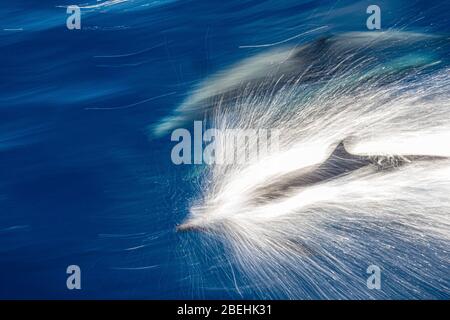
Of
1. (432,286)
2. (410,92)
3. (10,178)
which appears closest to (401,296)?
(432,286)

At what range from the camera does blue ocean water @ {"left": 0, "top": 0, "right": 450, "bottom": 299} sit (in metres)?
2.23

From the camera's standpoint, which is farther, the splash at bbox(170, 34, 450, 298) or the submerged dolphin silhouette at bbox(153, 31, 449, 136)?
the submerged dolphin silhouette at bbox(153, 31, 449, 136)

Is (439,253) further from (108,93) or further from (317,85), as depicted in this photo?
(108,93)

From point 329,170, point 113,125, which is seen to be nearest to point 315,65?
point 329,170

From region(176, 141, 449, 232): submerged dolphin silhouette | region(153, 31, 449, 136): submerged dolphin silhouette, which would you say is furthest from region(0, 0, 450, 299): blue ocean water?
region(176, 141, 449, 232): submerged dolphin silhouette

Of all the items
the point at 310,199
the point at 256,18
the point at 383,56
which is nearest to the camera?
the point at 310,199

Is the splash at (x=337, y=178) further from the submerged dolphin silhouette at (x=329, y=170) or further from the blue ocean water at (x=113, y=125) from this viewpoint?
the blue ocean water at (x=113, y=125)

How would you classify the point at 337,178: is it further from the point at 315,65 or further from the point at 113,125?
the point at 113,125

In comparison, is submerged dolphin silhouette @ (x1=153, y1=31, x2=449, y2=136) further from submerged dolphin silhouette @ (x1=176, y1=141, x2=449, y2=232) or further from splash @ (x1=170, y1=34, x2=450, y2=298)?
submerged dolphin silhouette @ (x1=176, y1=141, x2=449, y2=232)

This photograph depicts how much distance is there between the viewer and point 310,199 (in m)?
2.32

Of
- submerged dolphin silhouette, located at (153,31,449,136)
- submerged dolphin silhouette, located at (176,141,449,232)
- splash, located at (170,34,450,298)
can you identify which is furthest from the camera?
submerged dolphin silhouette, located at (153,31,449,136)

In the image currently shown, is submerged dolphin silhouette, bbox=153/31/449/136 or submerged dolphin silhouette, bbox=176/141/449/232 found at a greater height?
submerged dolphin silhouette, bbox=153/31/449/136

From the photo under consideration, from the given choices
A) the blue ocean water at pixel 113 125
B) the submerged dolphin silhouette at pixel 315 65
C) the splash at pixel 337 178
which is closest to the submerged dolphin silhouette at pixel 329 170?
the splash at pixel 337 178

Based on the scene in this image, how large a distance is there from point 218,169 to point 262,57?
1.92 ft
